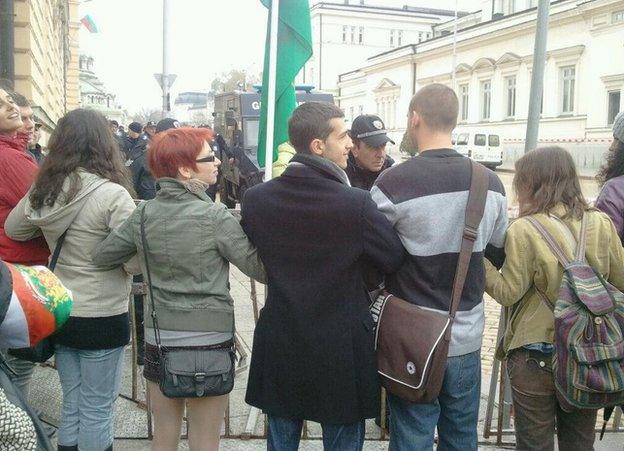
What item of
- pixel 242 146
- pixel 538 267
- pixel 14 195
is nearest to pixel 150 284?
pixel 14 195

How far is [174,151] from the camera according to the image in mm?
2838

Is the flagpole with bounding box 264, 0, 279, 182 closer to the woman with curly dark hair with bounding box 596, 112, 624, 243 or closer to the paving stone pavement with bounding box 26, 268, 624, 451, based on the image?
the paving stone pavement with bounding box 26, 268, 624, 451

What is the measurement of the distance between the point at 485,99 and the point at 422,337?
47365 millimetres

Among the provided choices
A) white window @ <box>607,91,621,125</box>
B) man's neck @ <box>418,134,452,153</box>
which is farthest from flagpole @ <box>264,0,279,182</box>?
white window @ <box>607,91,621,125</box>

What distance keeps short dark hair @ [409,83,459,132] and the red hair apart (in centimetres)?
92

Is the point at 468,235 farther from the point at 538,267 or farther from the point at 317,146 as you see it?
the point at 317,146

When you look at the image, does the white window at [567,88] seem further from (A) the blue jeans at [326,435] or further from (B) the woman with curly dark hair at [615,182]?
(A) the blue jeans at [326,435]

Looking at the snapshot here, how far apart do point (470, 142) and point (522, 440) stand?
3473 cm

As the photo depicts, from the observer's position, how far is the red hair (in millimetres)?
2832

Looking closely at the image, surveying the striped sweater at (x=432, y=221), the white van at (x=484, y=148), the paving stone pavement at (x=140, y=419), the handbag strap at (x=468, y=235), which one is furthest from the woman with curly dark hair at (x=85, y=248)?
the white van at (x=484, y=148)

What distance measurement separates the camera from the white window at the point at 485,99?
46875mm

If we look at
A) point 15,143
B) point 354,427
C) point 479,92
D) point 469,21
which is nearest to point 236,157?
point 15,143

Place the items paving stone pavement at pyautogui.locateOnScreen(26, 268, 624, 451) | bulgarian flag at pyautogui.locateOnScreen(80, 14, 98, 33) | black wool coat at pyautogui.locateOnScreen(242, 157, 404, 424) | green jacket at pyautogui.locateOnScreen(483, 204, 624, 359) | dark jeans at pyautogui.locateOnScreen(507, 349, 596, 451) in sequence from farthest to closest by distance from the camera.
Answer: bulgarian flag at pyautogui.locateOnScreen(80, 14, 98, 33) → paving stone pavement at pyautogui.locateOnScreen(26, 268, 624, 451) → dark jeans at pyautogui.locateOnScreen(507, 349, 596, 451) → green jacket at pyautogui.locateOnScreen(483, 204, 624, 359) → black wool coat at pyautogui.locateOnScreen(242, 157, 404, 424)

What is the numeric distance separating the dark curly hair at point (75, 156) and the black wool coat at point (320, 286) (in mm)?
861
